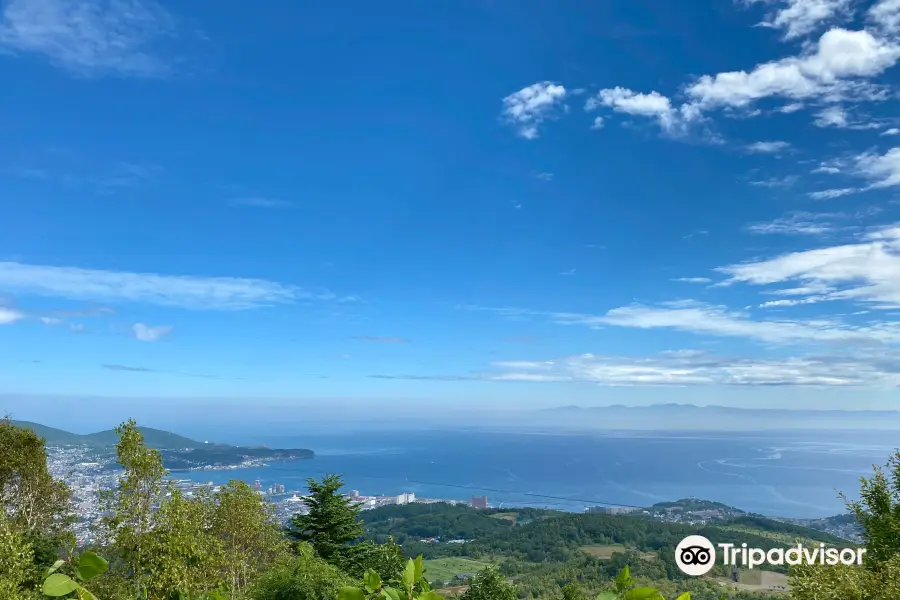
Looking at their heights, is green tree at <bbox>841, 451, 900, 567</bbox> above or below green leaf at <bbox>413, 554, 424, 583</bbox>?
below

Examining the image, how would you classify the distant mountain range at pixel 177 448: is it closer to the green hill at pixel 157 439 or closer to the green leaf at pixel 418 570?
the green hill at pixel 157 439

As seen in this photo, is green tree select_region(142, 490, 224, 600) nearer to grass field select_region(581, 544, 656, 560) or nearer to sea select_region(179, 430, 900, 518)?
grass field select_region(581, 544, 656, 560)

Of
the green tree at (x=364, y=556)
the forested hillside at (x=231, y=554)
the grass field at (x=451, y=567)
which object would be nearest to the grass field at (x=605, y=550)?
the grass field at (x=451, y=567)

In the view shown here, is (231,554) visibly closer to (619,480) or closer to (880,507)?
(880,507)

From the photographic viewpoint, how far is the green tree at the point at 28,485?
2073 centimetres

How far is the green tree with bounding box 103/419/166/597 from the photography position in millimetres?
13203

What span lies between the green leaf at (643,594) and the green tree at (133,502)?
14.9 metres

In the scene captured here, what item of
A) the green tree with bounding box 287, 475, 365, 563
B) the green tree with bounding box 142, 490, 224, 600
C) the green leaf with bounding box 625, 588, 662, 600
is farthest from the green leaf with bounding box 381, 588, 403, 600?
the green tree with bounding box 287, 475, 365, 563

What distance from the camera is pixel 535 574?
164 ft

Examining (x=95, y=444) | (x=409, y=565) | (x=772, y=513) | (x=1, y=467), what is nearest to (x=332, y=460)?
(x=95, y=444)

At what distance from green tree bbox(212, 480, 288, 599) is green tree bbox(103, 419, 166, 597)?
18.6 feet

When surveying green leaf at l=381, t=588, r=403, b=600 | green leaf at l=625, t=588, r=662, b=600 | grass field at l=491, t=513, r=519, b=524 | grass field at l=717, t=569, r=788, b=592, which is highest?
green leaf at l=625, t=588, r=662, b=600

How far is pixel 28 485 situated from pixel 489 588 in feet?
60.5

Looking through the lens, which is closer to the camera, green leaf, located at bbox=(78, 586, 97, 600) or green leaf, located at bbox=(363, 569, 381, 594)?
green leaf, located at bbox=(78, 586, 97, 600)
